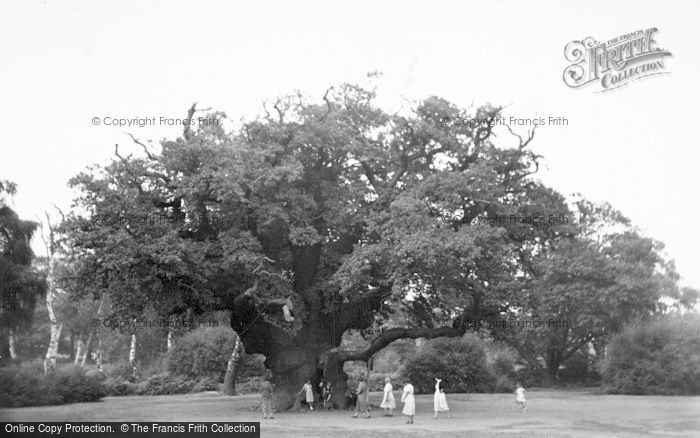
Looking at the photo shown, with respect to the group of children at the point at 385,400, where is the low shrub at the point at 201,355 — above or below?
above

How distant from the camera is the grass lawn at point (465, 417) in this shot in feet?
74.7

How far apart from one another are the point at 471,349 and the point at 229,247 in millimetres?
24991

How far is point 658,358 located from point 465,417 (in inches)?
831

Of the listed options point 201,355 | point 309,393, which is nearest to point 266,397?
point 309,393

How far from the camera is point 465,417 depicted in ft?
93.6

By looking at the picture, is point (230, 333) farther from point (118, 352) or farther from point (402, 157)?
point (118, 352)

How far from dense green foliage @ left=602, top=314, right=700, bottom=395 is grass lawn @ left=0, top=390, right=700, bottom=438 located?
3.82 metres

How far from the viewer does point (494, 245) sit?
28688 millimetres

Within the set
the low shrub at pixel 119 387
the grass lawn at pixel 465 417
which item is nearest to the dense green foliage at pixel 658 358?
the grass lawn at pixel 465 417

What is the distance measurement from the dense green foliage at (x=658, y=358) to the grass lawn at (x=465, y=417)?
382 centimetres

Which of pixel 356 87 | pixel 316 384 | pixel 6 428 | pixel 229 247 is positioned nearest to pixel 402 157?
pixel 356 87

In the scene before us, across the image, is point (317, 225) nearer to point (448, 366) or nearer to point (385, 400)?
point (385, 400)

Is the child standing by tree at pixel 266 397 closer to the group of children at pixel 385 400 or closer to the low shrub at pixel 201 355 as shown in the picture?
the group of children at pixel 385 400

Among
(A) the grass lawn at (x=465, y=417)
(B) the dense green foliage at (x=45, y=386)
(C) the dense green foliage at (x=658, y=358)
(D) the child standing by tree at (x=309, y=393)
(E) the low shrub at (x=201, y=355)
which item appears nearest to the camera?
(A) the grass lawn at (x=465, y=417)
